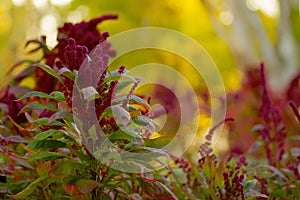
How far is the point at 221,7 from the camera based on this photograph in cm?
1091

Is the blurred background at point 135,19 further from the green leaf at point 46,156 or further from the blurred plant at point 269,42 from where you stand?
the green leaf at point 46,156

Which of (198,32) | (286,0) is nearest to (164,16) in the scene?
(198,32)

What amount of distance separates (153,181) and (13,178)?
16.1 inches

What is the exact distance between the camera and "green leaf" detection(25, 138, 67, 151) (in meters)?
1.02

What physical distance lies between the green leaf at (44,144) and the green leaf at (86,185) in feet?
0.30

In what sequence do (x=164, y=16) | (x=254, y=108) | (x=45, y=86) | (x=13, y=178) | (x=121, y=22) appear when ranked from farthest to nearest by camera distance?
1. (x=164, y=16)
2. (x=121, y=22)
3. (x=254, y=108)
4. (x=45, y=86)
5. (x=13, y=178)

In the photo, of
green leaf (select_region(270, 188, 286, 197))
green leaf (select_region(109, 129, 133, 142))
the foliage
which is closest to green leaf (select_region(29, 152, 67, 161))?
the foliage

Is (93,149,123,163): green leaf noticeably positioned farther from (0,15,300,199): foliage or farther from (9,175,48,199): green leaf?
(9,175,48,199): green leaf

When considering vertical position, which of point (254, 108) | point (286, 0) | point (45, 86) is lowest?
point (45, 86)

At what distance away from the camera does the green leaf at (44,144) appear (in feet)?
3.35

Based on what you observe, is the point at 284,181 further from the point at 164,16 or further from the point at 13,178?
the point at 164,16

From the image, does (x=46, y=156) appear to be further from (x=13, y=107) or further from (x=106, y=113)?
(x=13, y=107)

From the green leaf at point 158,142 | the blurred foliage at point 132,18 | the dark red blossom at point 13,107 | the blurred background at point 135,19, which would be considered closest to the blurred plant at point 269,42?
the blurred background at point 135,19

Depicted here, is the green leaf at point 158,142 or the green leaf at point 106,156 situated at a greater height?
the green leaf at point 158,142
